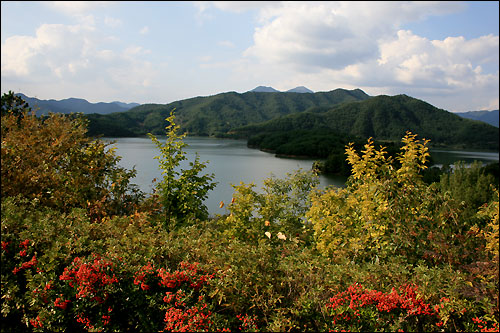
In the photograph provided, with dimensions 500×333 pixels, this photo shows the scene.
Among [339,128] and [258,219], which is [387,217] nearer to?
[258,219]

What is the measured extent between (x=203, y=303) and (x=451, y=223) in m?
3.41

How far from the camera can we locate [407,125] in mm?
70250

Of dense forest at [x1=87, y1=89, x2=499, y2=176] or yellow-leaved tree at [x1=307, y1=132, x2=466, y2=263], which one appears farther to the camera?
dense forest at [x1=87, y1=89, x2=499, y2=176]

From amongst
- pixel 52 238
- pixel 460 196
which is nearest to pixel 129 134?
pixel 460 196

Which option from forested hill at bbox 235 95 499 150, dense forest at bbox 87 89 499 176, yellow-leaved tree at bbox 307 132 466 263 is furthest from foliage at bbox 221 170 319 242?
forested hill at bbox 235 95 499 150

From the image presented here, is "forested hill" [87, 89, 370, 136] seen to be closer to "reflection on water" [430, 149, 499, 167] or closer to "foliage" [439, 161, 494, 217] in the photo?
"reflection on water" [430, 149, 499, 167]

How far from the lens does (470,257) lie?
3.60 metres

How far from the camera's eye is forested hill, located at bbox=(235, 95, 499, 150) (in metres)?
73.6

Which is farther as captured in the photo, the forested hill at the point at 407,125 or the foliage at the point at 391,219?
the forested hill at the point at 407,125

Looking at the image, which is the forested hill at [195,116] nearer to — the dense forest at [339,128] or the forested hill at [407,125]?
the dense forest at [339,128]

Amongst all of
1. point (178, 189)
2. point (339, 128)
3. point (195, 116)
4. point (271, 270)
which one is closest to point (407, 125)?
point (339, 128)

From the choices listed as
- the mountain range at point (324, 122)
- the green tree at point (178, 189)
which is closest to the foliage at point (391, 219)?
the green tree at point (178, 189)

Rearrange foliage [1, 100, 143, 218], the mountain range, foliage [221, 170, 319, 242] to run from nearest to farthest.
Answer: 1. foliage [221, 170, 319, 242]
2. foliage [1, 100, 143, 218]
3. the mountain range

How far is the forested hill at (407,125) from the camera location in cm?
7360
